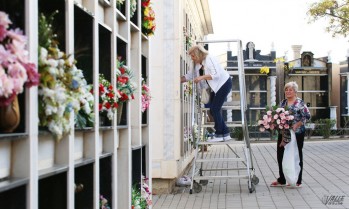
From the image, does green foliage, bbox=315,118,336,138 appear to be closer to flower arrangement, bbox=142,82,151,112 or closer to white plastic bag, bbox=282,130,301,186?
white plastic bag, bbox=282,130,301,186

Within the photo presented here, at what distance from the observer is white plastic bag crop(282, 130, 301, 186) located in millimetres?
10008

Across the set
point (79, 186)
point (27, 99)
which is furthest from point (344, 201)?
point (27, 99)

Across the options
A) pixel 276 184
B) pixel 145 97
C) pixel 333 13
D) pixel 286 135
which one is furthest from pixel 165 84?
pixel 333 13

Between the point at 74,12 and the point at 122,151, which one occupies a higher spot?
the point at 74,12

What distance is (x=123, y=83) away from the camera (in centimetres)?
533

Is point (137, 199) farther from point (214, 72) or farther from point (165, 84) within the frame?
point (214, 72)

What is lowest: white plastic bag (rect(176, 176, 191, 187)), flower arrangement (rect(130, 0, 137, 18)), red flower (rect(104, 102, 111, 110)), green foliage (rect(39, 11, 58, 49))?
white plastic bag (rect(176, 176, 191, 187))

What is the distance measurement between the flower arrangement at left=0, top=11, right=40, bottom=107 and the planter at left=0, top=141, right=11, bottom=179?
0.33 meters

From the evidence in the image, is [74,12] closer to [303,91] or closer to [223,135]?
[223,135]

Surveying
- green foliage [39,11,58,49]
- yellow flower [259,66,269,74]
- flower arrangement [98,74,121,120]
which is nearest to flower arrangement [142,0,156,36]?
flower arrangement [98,74,121,120]

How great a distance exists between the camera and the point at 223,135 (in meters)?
9.96

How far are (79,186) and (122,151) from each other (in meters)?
1.35

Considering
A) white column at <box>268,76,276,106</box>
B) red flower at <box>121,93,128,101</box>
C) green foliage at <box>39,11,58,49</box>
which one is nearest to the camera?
Result: green foliage at <box>39,11,58,49</box>

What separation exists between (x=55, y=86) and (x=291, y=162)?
Answer: 747 centimetres
